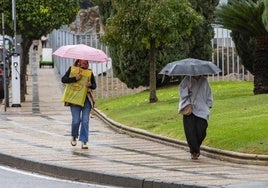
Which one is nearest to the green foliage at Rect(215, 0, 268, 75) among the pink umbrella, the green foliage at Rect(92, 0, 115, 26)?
the pink umbrella

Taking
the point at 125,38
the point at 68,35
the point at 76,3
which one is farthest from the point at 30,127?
the point at 68,35

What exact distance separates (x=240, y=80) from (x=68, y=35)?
11.0m

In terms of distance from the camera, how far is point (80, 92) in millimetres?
16719

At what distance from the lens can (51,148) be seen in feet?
56.3

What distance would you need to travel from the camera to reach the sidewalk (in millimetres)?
12852

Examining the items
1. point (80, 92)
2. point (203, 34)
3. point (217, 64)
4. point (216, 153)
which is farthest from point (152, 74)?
point (216, 153)

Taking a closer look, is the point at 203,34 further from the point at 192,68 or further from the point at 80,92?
the point at 192,68

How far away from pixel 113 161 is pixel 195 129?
Answer: 5.03ft

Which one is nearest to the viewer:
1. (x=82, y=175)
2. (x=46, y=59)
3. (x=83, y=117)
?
(x=82, y=175)

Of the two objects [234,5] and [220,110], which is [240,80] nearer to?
[234,5]

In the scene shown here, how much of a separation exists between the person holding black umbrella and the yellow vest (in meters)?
2.19

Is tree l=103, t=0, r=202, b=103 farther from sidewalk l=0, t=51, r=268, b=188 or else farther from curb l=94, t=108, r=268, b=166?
curb l=94, t=108, r=268, b=166

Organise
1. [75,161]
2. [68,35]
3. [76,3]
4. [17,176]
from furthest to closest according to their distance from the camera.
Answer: [68,35]
[76,3]
[75,161]
[17,176]

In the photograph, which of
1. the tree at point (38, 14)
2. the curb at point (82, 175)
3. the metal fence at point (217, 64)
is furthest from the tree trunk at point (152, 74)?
the curb at point (82, 175)
